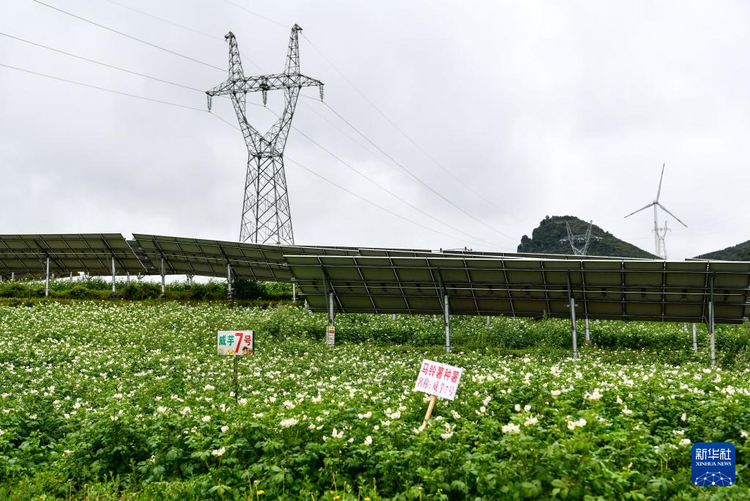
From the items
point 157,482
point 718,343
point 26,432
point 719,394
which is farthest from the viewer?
point 718,343

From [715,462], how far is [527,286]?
56.3 feet

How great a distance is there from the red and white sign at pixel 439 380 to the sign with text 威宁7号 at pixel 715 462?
13.5 ft

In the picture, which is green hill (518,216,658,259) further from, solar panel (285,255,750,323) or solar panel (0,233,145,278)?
solar panel (285,255,750,323)

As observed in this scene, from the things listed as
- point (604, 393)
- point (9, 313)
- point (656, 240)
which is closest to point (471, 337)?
point (604, 393)

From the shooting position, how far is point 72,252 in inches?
1528

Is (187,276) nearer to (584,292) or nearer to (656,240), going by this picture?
(584,292)

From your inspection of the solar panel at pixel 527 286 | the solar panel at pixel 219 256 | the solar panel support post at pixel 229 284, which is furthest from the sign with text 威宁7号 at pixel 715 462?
the solar panel support post at pixel 229 284

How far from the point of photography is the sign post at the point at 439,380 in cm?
912

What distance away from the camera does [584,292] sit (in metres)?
21.6

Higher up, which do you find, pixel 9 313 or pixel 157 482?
pixel 9 313

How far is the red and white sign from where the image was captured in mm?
9133

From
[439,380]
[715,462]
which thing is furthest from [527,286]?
[715,462]

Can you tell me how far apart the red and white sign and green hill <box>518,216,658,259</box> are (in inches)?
4043

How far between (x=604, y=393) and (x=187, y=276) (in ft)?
114
